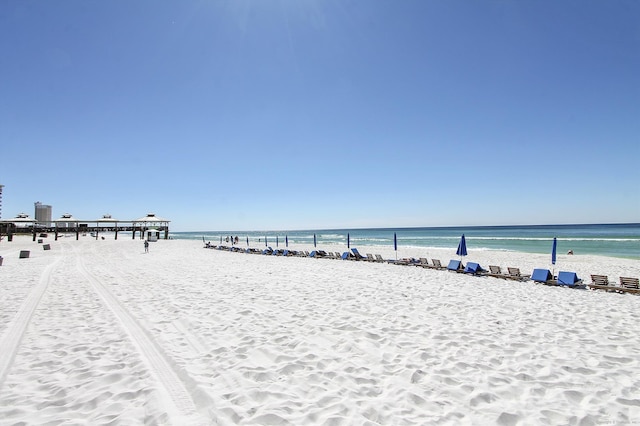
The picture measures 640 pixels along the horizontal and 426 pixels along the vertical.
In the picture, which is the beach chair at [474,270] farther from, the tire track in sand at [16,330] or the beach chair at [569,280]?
the tire track in sand at [16,330]

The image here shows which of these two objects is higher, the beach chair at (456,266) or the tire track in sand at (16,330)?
the tire track in sand at (16,330)

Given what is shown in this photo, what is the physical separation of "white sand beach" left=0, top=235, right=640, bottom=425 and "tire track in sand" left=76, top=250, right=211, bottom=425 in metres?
0.02

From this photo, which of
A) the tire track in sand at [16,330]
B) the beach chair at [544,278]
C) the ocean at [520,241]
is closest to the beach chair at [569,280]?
the beach chair at [544,278]

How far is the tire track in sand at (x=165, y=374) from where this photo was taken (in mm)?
3119

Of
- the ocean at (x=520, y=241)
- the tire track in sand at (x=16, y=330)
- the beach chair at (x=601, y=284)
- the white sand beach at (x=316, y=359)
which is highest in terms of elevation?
the tire track in sand at (x=16, y=330)

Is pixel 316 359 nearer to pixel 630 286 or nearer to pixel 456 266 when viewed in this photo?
pixel 630 286

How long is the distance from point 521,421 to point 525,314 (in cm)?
456

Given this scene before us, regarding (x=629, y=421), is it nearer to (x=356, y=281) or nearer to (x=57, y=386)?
(x=57, y=386)

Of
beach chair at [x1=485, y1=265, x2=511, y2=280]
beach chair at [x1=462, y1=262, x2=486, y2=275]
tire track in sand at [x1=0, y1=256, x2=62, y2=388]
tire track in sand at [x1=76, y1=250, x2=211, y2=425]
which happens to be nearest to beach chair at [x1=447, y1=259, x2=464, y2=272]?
beach chair at [x1=462, y1=262, x2=486, y2=275]

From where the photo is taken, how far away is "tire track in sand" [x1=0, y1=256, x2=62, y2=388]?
14.3 ft

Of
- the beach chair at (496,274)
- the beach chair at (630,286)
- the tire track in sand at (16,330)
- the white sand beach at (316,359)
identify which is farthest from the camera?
the beach chair at (496,274)

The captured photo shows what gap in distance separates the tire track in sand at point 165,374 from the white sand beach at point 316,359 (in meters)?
0.02

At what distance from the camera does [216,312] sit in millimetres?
Answer: 6949

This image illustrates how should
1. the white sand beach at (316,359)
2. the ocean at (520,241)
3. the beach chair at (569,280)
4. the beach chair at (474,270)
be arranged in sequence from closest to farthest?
1. the white sand beach at (316,359)
2. the beach chair at (569,280)
3. the beach chair at (474,270)
4. the ocean at (520,241)
